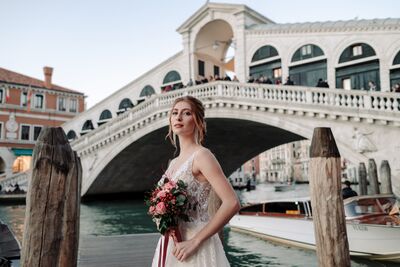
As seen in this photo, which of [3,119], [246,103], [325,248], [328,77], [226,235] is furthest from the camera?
[3,119]

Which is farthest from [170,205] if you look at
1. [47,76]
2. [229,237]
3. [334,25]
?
[47,76]

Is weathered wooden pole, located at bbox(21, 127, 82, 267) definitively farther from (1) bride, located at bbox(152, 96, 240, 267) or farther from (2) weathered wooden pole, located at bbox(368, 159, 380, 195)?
(2) weathered wooden pole, located at bbox(368, 159, 380, 195)

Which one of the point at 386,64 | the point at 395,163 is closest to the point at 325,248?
the point at 395,163

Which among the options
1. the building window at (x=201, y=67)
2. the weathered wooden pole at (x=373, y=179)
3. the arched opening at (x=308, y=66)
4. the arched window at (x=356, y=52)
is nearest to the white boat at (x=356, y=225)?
the weathered wooden pole at (x=373, y=179)

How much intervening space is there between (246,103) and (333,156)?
842cm

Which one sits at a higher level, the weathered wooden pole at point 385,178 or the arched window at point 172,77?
the arched window at point 172,77

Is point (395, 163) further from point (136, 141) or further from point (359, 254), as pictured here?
point (136, 141)

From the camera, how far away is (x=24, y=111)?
74.4ft

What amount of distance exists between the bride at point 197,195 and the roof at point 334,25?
12832mm

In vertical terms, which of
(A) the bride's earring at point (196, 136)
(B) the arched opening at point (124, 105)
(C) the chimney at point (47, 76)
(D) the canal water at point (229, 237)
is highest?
(C) the chimney at point (47, 76)

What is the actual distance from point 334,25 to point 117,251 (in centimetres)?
1161

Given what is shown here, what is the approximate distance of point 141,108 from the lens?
14.7 meters

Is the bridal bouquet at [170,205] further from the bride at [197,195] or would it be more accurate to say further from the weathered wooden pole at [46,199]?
the weathered wooden pole at [46,199]

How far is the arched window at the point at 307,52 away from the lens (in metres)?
14.0
